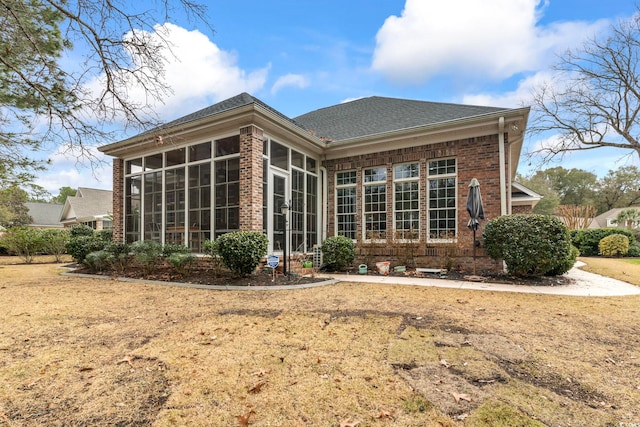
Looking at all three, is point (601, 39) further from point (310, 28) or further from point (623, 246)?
point (310, 28)

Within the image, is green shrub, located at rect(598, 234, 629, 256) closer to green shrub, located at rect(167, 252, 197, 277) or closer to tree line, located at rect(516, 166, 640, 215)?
tree line, located at rect(516, 166, 640, 215)

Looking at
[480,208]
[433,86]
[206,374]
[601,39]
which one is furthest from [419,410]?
[601,39]

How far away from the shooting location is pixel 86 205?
1125 inches

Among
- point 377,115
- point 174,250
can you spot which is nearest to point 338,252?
point 174,250

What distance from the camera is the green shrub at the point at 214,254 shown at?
7.22m

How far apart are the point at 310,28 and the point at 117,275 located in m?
8.31

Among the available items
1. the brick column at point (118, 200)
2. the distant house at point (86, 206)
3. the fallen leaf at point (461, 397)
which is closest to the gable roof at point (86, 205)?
the distant house at point (86, 206)

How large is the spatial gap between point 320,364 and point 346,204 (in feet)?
25.5

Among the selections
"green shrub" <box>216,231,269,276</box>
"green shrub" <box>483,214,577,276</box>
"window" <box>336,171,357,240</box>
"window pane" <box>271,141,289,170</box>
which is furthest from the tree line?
"green shrub" <box>216,231,269,276</box>

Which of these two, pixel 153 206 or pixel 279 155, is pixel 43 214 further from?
pixel 279 155

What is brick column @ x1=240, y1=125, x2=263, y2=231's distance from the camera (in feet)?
24.8

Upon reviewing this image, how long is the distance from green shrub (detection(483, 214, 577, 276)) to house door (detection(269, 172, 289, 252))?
531cm

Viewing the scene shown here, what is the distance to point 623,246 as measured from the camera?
16.7 meters

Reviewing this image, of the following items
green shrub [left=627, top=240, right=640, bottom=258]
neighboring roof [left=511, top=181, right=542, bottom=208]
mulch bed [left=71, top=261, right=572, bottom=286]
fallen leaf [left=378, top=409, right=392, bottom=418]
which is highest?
neighboring roof [left=511, top=181, right=542, bottom=208]
